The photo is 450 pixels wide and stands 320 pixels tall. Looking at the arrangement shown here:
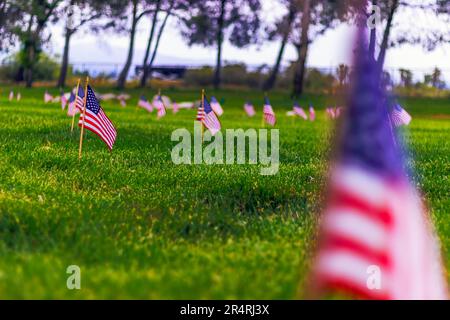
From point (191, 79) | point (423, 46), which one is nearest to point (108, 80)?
point (191, 79)

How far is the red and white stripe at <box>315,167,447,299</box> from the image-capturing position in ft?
14.6

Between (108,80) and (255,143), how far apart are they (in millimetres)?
47311

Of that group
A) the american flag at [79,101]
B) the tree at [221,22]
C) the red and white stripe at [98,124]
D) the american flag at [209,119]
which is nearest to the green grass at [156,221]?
the red and white stripe at [98,124]

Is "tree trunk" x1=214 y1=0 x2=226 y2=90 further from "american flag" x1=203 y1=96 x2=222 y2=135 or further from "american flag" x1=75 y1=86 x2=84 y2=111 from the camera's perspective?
"american flag" x1=203 y1=96 x2=222 y2=135

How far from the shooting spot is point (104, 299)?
5.29m

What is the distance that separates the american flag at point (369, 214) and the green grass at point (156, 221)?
2.67ft

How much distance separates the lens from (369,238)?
4566mm

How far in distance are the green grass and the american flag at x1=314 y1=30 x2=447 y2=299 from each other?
0.81 m

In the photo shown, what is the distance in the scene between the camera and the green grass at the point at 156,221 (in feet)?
18.2

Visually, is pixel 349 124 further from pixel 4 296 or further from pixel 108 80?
pixel 108 80

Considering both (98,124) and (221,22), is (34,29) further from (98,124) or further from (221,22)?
(98,124)

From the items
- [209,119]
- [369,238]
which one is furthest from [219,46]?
[369,238]

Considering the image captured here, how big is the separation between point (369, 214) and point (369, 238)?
15 cm

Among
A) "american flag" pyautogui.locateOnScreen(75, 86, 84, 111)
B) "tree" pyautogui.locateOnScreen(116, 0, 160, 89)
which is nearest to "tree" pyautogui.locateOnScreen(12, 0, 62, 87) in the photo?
"tree" pyautogui.locateOnScreen(116, 0, 160, 89)
